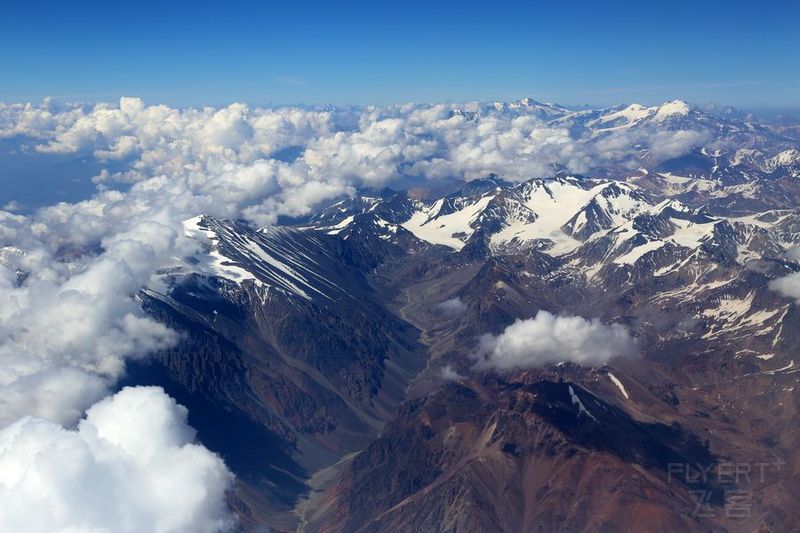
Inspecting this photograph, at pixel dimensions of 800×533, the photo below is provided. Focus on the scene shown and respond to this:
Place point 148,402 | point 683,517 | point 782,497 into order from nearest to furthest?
point 148,402, point 683,517, point 782,497

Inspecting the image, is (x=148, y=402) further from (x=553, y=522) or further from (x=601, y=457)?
(x=601, y=457)

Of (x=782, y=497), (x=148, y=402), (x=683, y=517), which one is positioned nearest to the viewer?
(x=148, y=402)

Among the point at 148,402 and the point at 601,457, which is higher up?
the point at 148,402

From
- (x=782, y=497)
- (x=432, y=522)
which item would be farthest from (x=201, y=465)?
(x=782, y=497)

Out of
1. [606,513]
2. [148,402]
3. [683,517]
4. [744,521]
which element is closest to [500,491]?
[606,513]

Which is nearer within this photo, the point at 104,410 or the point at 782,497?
the point at 104,410

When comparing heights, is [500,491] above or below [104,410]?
below

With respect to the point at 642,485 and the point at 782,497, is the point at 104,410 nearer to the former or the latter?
the point at 642,485

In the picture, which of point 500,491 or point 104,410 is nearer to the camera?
point 104,410

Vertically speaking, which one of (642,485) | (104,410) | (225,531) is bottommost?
(225,531)
